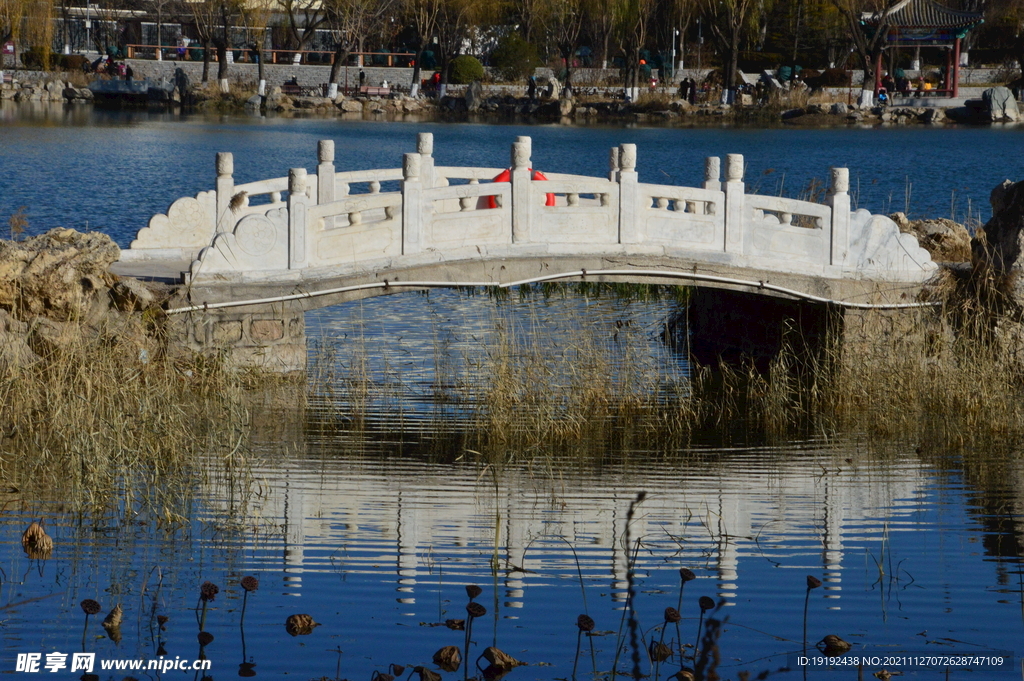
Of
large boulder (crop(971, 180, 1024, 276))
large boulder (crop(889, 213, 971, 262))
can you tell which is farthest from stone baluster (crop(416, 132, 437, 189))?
large boulder (crop(971, 180, 1024, 276))

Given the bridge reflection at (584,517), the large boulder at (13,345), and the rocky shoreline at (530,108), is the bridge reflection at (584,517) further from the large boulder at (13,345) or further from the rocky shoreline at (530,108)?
the rocky shoreline at (530,108)

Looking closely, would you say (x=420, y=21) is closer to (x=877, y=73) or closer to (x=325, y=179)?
(x=877, y=73)

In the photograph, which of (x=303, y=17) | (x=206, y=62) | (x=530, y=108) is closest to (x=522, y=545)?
(x=530, y=108)

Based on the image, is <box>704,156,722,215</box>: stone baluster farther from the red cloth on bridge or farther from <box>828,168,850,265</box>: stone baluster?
the red cloth on bridge

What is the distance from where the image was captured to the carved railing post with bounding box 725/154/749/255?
10094 millimetres

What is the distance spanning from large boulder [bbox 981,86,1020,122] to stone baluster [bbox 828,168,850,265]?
41.4m

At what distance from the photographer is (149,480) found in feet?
22.9

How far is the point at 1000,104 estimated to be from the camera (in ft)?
161

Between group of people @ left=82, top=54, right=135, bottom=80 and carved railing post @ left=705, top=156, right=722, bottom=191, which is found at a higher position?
group of people @ left=82, top=54, right=135, bottom=80

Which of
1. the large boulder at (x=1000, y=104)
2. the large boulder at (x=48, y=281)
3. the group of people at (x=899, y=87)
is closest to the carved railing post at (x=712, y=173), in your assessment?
the large boulder at (x=48, y=281)

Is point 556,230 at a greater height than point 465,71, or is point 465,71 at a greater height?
point 465,71

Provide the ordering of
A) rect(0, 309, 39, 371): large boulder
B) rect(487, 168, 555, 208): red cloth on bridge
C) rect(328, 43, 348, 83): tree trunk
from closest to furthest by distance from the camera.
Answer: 1. rect(0, 309, 39, 371): large boulder
2. rect(487, 168, 555, 208): red cloth on bridge
3. rect(328, 43, 348, 83): tree trunk

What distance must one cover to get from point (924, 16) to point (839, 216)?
42.8 metres

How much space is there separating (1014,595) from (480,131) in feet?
130
